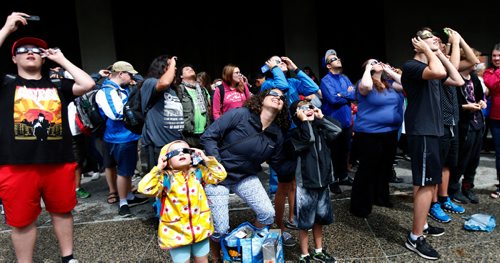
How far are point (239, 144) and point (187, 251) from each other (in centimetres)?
92

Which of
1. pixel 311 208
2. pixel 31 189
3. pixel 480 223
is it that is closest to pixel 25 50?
pixel 31 189

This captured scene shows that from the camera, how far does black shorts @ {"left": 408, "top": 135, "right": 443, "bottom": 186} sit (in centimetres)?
332

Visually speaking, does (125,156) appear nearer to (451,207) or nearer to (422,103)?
(422,103)

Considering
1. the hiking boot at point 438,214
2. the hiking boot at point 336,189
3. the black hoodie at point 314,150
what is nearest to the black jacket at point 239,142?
the black hoodie at point 314,150

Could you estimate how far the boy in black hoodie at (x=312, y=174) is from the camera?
315cm

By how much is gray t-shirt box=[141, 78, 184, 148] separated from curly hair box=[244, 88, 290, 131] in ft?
2.84

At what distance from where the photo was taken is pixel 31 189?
2.88 m

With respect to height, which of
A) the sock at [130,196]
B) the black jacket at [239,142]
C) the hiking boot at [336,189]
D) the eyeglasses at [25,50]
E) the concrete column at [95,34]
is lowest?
the hiking boot at [336,189]

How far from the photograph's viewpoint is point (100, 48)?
292 inches

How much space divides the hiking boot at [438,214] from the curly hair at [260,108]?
1.91 metres

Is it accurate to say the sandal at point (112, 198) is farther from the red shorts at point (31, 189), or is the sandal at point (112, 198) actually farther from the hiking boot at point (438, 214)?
the hiking boot at point (438, 214)

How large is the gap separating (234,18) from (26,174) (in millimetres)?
5931

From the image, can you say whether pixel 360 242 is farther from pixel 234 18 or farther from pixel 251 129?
pixel 234 18

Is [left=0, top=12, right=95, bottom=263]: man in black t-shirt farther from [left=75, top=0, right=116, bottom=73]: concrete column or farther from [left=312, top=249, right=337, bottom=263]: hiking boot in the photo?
[left=75, top=0, right=116, bottom=73]: concrete column
